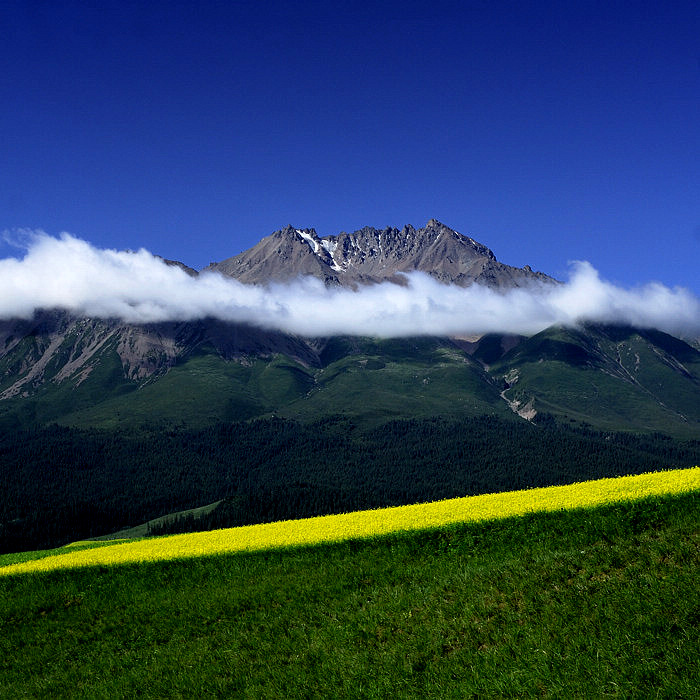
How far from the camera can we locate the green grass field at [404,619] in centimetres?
1568

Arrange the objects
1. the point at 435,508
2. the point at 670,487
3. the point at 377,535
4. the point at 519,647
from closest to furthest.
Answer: the point at 519,647 → the point at 670,487 → the point at 377,535 → the point at 435,508

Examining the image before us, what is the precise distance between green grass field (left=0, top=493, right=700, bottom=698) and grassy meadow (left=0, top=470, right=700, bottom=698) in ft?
0.25

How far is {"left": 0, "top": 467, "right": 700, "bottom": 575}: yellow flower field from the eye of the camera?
3384cm

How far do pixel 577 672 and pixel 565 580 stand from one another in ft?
21.3

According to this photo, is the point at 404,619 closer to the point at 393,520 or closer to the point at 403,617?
the point at 403,617

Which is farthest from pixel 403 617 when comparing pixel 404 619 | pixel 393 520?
pixel 393 520

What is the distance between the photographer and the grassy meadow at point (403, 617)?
15.7m

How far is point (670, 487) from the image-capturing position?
32.6m

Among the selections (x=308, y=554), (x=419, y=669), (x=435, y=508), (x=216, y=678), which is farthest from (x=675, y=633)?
(x=435, y=508)

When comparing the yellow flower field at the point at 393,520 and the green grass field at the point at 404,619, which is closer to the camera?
the green grass field at the point at 404,619

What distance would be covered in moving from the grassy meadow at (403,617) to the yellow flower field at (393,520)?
116cm

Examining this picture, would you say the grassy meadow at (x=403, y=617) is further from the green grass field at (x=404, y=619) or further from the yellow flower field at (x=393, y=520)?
the yellow flower field at (x=393, y=520)

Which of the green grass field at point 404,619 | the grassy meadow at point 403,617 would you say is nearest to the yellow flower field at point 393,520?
the grassy meadow at point 403,617

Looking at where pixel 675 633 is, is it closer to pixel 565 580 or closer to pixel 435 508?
pixel 565 580
